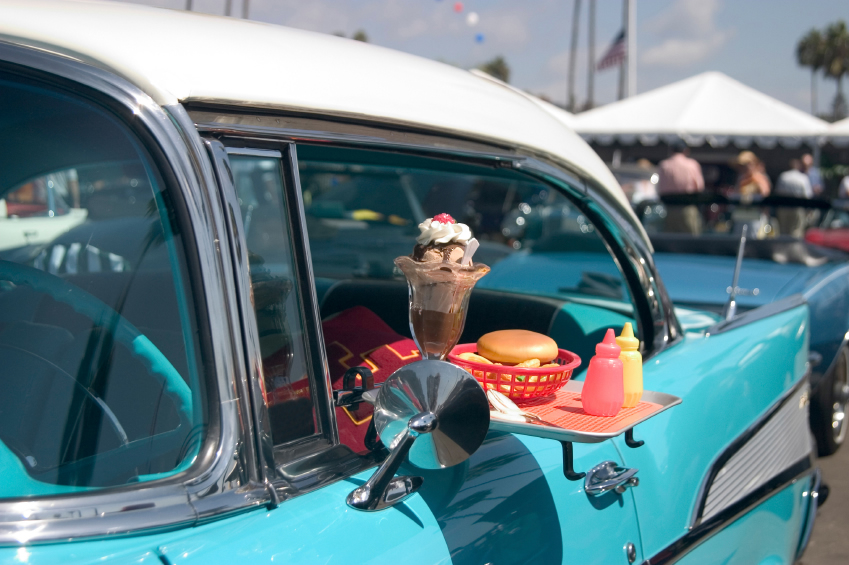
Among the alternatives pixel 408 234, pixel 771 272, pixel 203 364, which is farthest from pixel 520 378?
pixel 408 234

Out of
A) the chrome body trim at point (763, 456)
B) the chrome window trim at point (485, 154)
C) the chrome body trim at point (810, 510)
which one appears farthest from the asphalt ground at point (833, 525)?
the chrome window trim at point (485, 154)

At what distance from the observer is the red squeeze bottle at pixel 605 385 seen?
1239mm

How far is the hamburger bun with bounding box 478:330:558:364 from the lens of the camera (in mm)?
1314

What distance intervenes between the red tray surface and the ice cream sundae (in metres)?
0.20

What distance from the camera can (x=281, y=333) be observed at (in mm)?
1070

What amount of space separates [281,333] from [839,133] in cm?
1369

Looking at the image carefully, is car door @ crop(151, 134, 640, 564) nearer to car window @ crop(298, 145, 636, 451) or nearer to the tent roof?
car window @ crop(298, 145, 636, 451)

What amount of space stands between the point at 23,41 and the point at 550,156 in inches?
38.0

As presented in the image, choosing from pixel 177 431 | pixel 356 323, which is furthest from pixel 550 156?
pixel 177 431

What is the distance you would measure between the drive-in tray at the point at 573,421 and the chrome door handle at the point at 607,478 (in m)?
0.05

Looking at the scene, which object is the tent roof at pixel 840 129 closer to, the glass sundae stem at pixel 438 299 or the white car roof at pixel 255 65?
the white car roof at pixel 255 65

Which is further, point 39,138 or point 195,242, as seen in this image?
point 39,138

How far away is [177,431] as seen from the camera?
39.3 inches

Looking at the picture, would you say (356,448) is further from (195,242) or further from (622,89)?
(622,89)
